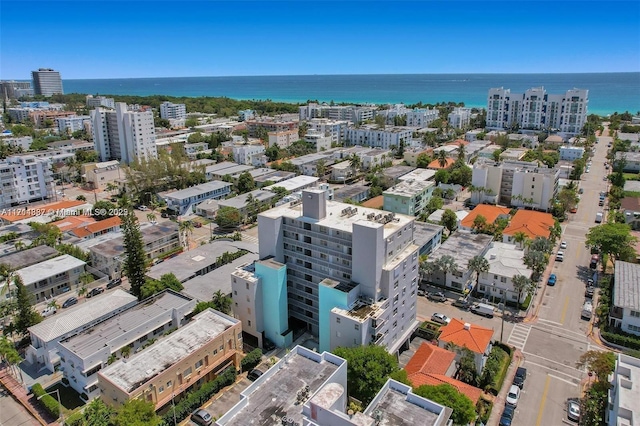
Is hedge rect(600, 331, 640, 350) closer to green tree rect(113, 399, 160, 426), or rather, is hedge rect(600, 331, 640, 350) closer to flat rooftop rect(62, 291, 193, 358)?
green tree rect(113, 399, 160, 426)

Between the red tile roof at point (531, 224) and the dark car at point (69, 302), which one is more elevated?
the red tile roof at point (531, 224)

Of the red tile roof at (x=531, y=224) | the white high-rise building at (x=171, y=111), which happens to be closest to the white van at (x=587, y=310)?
the red tile roof at (x=531, y=224)

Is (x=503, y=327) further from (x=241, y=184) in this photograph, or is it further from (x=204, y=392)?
(x=241, y=184)

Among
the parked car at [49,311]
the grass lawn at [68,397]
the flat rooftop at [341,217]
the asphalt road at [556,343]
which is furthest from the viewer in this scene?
the parked car at [49,311]

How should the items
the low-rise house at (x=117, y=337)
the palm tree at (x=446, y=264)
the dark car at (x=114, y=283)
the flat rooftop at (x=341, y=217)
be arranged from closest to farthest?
the low-rise house at (x=117, y=337) → the flat rooftop at (x=341, y=217) → the palm tree at (x=446, y=264) → the dark car at (x=114, y=283)

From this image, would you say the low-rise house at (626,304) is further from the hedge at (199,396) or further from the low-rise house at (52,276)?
the low-rise house at (52,276)

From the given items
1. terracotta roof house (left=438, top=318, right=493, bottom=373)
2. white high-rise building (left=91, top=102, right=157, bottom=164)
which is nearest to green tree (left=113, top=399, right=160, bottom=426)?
terracotta roof house (left=438, top=318, right=493, bottom=373)
